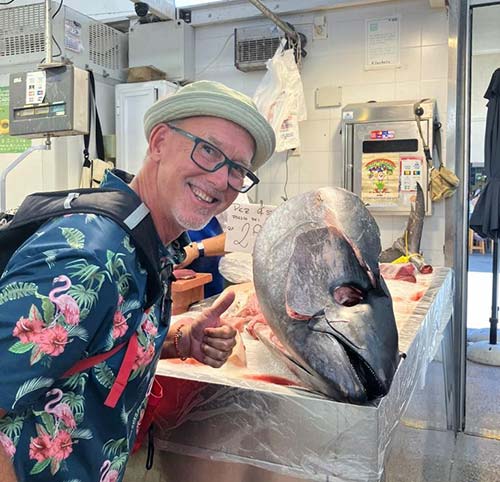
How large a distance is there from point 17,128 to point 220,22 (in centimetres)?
200

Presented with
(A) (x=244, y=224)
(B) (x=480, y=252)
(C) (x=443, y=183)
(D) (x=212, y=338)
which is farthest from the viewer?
(B) (x=480, y=252)

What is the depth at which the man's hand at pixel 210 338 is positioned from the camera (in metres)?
1.35

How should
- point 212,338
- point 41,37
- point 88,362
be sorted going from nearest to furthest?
point 88,362
point 212,338
point 41,37

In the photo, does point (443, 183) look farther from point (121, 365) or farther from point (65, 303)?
point (65, 303)

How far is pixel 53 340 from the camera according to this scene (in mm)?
785

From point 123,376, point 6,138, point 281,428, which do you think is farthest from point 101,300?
point 6,138

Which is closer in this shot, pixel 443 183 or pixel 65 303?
pixel 65 303

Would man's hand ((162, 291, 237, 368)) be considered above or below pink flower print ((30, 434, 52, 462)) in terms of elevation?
above

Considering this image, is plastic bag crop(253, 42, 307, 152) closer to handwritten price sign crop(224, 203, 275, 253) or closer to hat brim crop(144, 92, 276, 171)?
handwritten price sign crop(224, 203, 275, 253)

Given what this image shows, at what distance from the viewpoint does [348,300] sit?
1251mm

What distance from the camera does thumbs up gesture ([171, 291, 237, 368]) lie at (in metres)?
1.35

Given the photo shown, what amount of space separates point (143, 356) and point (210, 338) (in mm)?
386

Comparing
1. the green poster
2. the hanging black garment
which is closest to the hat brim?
the green poster

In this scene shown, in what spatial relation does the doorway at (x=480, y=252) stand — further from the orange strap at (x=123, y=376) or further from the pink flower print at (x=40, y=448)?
the pink flower print at (x=40, y=448)
